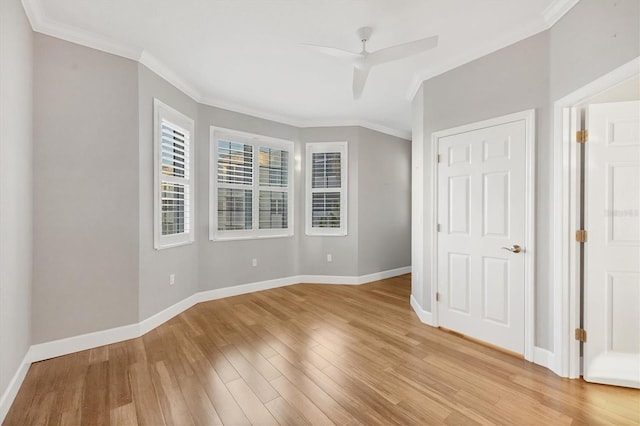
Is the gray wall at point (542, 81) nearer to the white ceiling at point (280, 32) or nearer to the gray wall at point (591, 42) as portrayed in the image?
the gray wall at point (591, 42)

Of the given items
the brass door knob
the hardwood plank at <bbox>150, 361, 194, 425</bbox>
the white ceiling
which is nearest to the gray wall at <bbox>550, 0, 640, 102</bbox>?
the white ceiling

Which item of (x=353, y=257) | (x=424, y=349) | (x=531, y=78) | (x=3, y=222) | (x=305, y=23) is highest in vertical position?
(x=305, y=23)

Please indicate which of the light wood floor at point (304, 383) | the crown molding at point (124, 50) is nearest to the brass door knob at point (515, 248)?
the light wood floor at point (304, 383)

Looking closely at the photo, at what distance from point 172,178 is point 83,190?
90cm

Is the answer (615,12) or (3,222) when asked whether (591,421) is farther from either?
(3,222)

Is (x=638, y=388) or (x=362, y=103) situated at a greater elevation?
(x=362, y=103)

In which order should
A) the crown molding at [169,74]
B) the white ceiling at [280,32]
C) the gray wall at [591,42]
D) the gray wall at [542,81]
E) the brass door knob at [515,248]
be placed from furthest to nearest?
the crown molding at [169,74]
the brass door knob at [515,248]
the white ceiling at [280,32]
the gray wall at [542,81]
the gray wall at [591,42]

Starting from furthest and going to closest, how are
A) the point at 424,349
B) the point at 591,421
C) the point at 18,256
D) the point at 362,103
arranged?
the point at 362,103
the point at 424,349
the point at 18,256
the point at 591,421

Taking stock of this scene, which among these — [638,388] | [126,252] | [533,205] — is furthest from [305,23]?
[638,388]

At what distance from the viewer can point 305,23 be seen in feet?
7.54

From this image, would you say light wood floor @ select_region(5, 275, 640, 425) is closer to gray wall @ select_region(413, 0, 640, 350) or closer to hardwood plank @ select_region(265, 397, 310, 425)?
hardwood plank @ select_region(265, 397, 310, 425)

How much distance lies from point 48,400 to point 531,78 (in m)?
4.40

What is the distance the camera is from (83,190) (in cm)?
249

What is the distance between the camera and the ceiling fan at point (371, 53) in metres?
2.03
